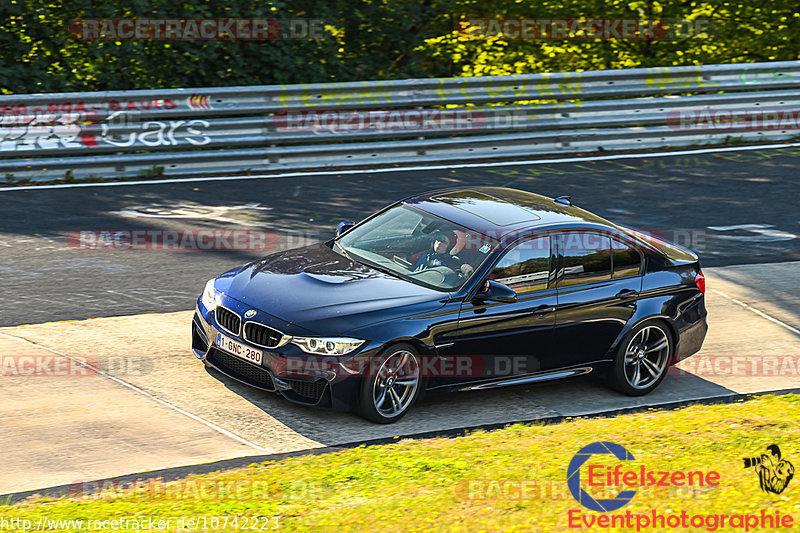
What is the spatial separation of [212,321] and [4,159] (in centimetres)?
723

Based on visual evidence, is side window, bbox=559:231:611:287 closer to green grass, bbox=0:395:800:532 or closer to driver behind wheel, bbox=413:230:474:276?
driver behind wheel, bbox=413:230:474:276

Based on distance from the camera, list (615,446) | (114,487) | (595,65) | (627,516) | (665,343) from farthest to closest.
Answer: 1. (595,65)
2. (665,343)
3. (615,446)
4. (114,487)
5. (627,516)

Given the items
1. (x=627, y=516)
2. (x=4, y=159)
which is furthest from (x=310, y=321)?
(x=4, y=159)

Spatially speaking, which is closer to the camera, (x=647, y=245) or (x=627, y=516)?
(x=627, y=516)

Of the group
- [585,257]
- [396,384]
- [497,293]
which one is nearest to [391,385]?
[396,384]

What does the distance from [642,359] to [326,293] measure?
113 inches

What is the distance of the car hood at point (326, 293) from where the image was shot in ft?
24.9

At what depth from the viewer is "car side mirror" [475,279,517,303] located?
7.97 m

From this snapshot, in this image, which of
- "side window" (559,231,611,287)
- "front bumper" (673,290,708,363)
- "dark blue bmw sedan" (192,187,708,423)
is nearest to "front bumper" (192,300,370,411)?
"dark blue bmw sedan" (192,187,708,423)

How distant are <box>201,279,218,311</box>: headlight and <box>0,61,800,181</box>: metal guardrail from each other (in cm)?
665

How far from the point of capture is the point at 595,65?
19.7 metres

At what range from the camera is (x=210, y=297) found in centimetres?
830

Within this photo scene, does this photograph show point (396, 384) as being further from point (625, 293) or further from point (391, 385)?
point (625, 293)

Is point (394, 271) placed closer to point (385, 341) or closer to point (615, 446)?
point (385, 341)
